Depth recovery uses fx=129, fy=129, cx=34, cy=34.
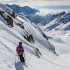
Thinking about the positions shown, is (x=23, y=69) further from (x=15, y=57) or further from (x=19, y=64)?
(x=15, y=57)

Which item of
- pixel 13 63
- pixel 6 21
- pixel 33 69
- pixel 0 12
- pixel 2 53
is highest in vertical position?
pixel 0 12

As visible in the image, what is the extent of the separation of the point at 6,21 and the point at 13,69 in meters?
24.8

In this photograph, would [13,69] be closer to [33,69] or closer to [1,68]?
[1,68]

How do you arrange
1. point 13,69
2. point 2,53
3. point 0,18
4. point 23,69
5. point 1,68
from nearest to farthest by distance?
1. point 1,68
2. point 13,69
3. point 23,69
4. point 2,53
5. point 0,18

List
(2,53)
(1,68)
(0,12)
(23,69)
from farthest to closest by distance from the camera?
(0,12)
(2,53)
(23,69)
(1,68)

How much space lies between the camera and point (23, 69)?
1546cm

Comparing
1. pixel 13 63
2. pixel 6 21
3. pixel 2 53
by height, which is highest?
pixel 6 21

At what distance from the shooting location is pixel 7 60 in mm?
15695

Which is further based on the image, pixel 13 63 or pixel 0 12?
pixel 0 12

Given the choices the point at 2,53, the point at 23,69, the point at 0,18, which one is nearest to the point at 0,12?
the point at 0,18

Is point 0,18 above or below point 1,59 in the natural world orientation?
above

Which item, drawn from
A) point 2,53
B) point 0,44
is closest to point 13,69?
point 2,53

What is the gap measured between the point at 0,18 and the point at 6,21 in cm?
187

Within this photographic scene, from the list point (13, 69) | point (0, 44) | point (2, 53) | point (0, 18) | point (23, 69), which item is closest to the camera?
point (13, 69)
